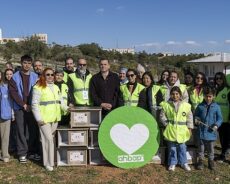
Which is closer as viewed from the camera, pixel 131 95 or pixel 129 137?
pixel 129 137

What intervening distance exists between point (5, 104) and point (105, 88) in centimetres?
203

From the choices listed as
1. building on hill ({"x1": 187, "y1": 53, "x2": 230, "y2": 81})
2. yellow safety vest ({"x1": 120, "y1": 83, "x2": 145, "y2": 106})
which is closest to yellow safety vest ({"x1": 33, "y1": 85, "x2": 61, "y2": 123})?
yellow safety vest ({"x1": 120, "y1": 83, "x2": 145, "y2": 106})

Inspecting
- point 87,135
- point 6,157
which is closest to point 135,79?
point 87,135

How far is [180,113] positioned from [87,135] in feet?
6.17

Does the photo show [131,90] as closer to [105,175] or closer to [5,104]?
[105,175]

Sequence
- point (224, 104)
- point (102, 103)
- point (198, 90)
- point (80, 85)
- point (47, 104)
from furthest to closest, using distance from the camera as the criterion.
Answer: point (224, 104), point (198, 90), point (80, 85), point (102, 103), point (47, 104)

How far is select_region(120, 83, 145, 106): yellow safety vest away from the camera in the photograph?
764 cm

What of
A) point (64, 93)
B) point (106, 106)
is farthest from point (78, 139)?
point (64, 93)

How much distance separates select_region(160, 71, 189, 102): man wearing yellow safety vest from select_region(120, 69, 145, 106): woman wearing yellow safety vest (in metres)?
0.48

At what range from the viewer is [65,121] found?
8008 mm

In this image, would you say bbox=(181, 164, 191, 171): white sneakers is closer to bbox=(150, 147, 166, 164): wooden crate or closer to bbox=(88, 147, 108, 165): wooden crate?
bbox=(150, 147, 166, 164): wooden crate

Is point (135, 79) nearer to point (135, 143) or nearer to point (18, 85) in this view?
point (135, 143)

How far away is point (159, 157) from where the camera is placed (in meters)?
7.83

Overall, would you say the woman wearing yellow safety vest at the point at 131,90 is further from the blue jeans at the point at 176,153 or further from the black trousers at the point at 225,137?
the black trousers at the point at 225,137
